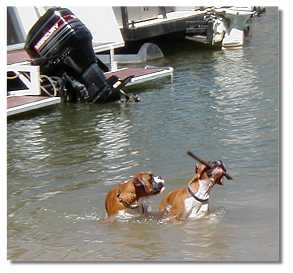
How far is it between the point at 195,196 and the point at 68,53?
5770 millimetres

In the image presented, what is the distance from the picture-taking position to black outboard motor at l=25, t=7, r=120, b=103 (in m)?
10.3

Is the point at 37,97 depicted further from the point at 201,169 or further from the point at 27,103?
the point at 201,169

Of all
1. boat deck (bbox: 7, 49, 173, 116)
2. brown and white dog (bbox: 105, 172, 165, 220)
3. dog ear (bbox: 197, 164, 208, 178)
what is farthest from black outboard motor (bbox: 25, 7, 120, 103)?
dog ear (bbox: 197, 164, 208, 178)

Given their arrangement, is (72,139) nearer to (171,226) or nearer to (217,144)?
(217,144)

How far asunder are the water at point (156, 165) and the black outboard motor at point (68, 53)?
0.27m

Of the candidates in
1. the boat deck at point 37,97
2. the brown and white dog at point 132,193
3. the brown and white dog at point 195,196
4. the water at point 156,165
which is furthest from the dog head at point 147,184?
the boat deck at point 37,97

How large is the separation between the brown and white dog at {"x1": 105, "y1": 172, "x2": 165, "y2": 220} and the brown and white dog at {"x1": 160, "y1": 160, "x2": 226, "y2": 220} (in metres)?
0.15

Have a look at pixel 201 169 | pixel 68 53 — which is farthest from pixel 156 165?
pixel 68 53

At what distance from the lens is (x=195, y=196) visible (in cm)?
495

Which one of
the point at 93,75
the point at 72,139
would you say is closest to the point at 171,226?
the point at 72,139

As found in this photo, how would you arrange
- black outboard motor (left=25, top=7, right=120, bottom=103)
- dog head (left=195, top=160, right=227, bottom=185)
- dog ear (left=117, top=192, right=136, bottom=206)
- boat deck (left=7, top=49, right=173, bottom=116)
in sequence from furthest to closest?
black outboard motor (left=25, top=7, right=120, bottom=103) < boat deck (left=7, top=49, right=173, bottom=116) < dog ear (left=117, top=192, right=136, bottom=206) < dog head (left=195, top=160, right=227, bottom=185)

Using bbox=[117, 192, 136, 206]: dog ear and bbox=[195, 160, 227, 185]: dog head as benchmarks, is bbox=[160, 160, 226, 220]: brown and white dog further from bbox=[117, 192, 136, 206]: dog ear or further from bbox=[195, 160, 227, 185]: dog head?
bbox=[117, 192, 136, 206]: dog ear

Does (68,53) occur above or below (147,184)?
below

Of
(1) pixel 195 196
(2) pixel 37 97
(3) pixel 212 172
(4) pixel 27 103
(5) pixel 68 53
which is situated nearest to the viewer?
(3) pixel 212 172
